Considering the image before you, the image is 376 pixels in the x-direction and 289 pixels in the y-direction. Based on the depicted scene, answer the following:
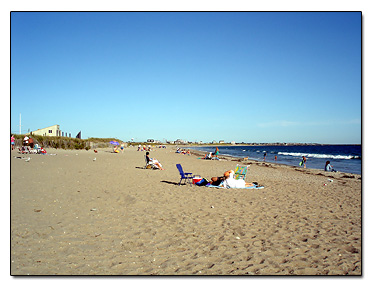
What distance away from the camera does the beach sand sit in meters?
3.39

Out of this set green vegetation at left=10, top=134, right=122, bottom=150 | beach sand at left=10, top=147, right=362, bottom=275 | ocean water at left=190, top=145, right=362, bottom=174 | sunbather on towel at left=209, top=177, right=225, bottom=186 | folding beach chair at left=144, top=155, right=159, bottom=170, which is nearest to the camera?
beach sand at left=10, top=147, right=362, bottom=275

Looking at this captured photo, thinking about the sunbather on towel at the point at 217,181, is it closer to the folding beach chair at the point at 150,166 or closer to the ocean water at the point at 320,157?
the ocean water at the point at 320,157

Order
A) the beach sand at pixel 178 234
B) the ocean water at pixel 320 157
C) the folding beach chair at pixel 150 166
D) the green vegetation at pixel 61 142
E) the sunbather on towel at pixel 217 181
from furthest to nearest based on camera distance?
the green vegetation at pixel 61 142 → the ocean water at pixel 320 157 → the folding beach chair at pixel 150 166 → the sunbather on towel at pixel 217 181 → the beach sand at pixel 178 234

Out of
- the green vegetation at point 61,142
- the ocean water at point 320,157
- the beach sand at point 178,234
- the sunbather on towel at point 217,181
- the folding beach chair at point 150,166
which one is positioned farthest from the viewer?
the green vegetation at point 61,142

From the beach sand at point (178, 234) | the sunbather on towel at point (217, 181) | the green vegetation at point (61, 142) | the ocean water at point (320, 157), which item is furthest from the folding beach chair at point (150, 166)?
the green vegetation at point (61, 142)

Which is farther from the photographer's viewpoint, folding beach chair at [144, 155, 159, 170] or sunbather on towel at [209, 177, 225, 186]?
folding beach chair at [144, 155, 159, 170]

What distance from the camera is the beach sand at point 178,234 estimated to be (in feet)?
11.1

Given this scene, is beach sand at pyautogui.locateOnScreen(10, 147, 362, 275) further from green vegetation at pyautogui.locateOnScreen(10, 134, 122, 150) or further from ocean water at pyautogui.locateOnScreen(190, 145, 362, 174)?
green vegetation at pyautogui.locateOnScreen(10, 134, 122, 150)

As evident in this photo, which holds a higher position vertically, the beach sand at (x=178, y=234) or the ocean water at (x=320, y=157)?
the beach sand at (x=178, y=234)

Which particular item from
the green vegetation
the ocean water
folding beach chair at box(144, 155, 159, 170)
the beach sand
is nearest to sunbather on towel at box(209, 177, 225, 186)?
the beach sand

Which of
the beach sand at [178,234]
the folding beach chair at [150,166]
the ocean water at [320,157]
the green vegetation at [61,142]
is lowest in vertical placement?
the ocean water at [320,157]

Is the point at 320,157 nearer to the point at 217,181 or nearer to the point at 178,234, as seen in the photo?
the point at 217,181

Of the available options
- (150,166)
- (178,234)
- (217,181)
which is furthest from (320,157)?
(178,234)

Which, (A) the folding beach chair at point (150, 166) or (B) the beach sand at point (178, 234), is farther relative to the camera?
(A) the folding beach chair at point (150, 166)
